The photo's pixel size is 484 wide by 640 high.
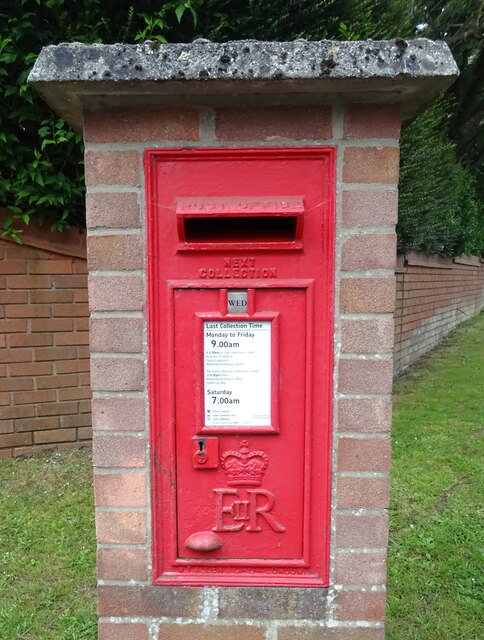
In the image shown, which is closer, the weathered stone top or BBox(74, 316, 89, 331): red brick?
the weathered stone top

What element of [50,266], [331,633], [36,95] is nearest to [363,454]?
[331,633]

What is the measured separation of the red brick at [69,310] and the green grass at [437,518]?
2474mm

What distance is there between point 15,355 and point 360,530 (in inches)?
113

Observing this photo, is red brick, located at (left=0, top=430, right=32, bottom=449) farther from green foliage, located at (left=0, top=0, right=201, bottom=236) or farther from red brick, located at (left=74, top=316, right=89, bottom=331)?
green foliage, located at (left=0, top=0, right=201, bottom=236)

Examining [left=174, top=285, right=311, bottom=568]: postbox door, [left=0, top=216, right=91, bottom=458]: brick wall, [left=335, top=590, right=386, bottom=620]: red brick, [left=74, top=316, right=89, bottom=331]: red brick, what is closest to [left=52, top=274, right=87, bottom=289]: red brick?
[left=0, top=216, right=91, bottom=458]: brick wall

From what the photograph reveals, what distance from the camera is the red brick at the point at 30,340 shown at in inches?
142

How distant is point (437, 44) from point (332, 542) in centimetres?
138

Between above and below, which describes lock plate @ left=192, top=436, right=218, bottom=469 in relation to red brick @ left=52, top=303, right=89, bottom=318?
below

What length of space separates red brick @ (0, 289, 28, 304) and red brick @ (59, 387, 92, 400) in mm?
701

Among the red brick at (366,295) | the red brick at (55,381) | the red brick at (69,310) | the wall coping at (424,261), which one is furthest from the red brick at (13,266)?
the wall coping at (424,261)

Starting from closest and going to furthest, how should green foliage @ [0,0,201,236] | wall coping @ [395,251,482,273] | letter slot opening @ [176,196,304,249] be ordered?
letter slot opening @ [176,196,304,249] → green foliage @ [0,0,201,236] → wall coping @ [395,251,482,273]

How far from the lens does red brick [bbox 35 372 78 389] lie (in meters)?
3.71

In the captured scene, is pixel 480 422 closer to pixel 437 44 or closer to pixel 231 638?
pixel 231 638

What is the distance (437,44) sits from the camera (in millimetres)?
1262
